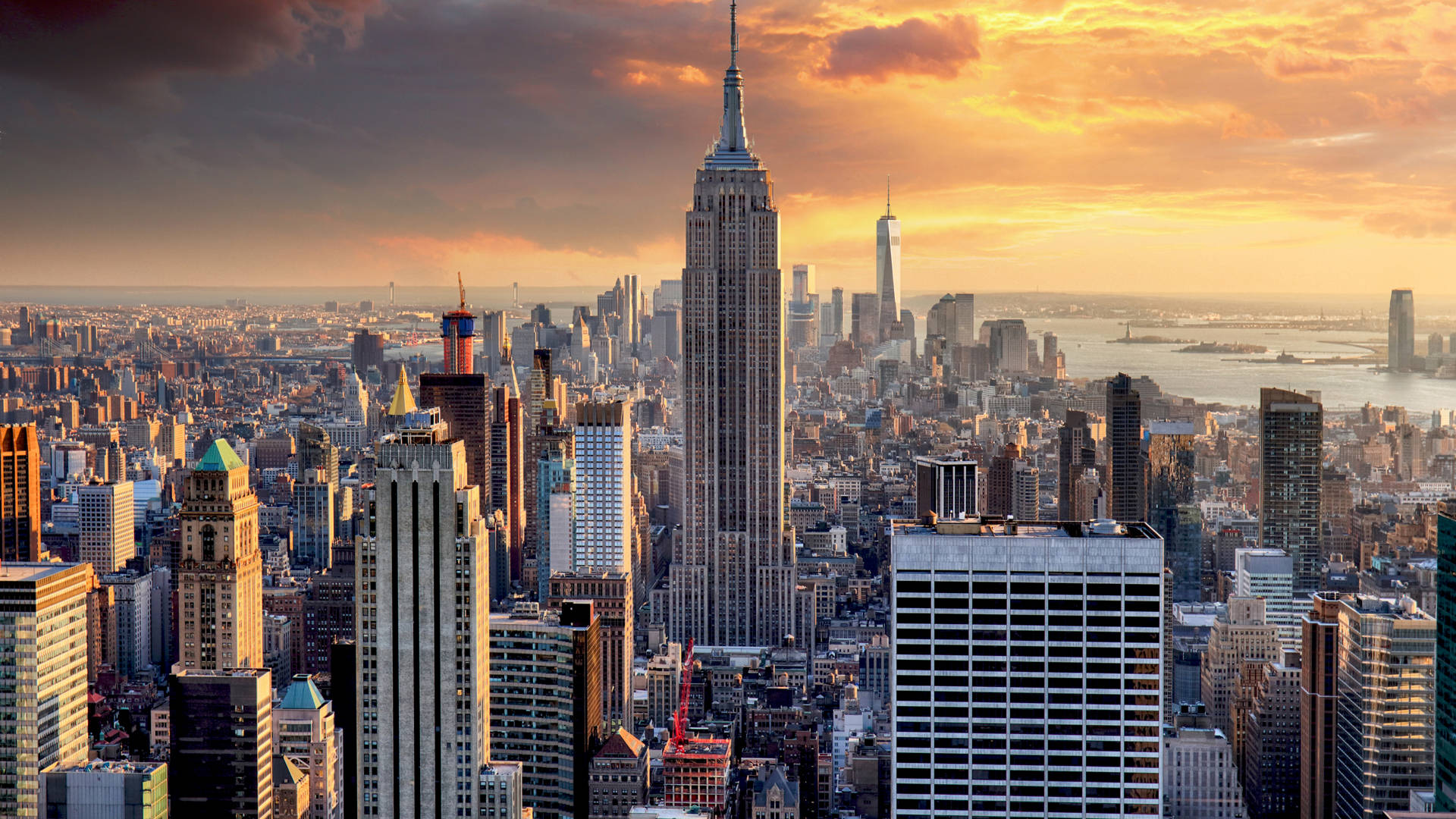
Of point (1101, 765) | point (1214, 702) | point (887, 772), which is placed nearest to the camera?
point (1101, 765)

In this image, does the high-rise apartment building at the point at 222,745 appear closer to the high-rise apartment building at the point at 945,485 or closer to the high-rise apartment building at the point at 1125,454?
the high-rise apartment building at the point at 945,485

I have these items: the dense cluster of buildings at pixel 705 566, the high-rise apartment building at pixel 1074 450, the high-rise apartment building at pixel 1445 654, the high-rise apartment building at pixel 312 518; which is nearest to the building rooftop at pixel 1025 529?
the dense cluster of buildings at pixel 705 566

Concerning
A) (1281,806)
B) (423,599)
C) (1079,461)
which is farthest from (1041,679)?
(1079,461)

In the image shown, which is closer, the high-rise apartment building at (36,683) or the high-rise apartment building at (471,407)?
the high-rise apartment building at (36,683)

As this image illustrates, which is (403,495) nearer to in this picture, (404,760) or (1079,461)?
(404,760)

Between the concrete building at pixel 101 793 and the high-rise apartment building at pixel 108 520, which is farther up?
the high-rise apartment building at pixel 108 520

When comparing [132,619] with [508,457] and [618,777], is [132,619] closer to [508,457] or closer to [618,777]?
[618,777]

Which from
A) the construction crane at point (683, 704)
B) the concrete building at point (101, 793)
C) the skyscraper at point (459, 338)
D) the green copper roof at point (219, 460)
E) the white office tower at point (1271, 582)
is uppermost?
the skyscraper at point (459, 338)
